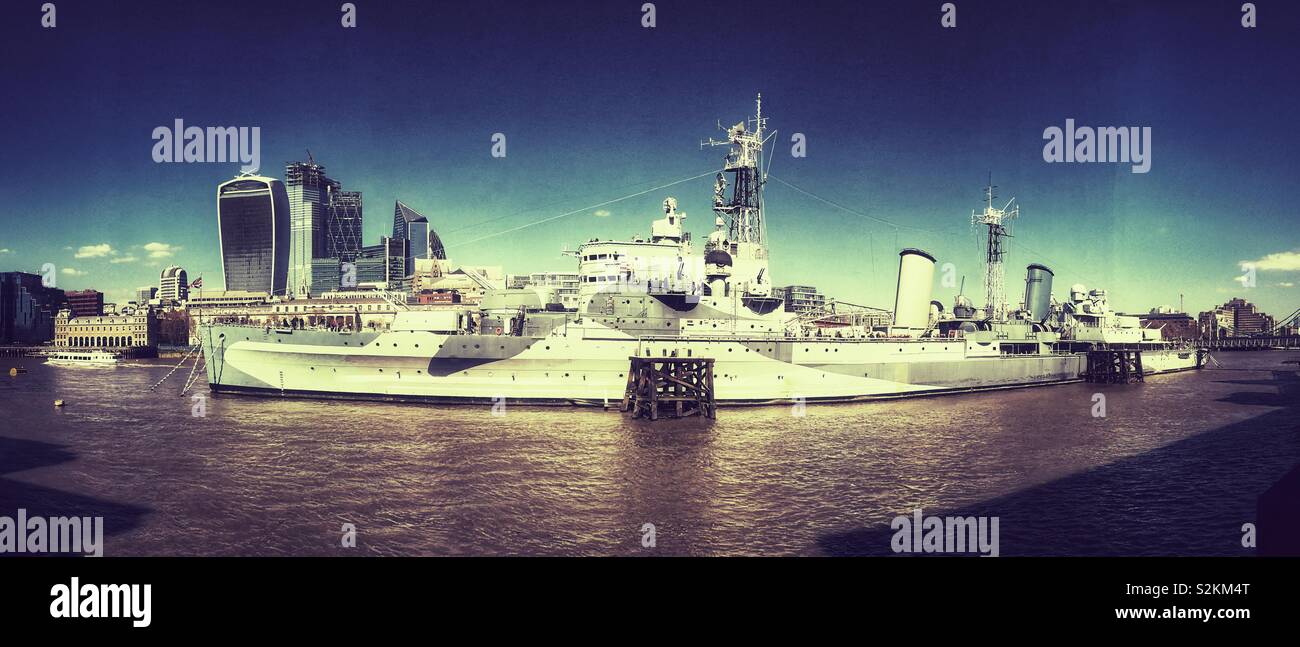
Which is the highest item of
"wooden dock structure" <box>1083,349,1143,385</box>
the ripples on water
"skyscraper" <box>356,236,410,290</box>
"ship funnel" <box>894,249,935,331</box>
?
"skyscraper" <box>356,236,410,290</box>

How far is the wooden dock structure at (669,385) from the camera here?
20.1m

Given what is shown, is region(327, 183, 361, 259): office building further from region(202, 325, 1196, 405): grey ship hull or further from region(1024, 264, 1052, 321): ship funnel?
region(1024, 264, 1052, 321): ship funnel

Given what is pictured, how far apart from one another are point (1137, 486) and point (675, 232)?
18.4 metres

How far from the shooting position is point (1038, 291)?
43.7m

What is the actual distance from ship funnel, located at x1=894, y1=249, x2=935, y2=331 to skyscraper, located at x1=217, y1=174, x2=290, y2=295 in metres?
72.7

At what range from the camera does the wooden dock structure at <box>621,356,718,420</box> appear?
792 inches

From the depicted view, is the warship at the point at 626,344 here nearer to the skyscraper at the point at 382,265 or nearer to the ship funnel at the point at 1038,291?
the ship funnel at the point at 1038,291

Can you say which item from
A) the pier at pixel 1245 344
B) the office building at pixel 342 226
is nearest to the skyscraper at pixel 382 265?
the office building at pixel 342 226

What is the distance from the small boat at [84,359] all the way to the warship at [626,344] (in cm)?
3825

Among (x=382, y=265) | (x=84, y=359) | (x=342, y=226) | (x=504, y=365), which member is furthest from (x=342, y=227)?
(x=504, y=365)

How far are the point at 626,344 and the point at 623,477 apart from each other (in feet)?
33.7

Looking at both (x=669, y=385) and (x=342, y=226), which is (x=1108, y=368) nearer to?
(x=669, y=385)

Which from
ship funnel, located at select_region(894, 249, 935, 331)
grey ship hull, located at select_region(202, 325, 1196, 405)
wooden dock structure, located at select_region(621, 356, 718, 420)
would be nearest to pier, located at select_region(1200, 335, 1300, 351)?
ship funnel, located at select_region(894, 249, 935, 331)

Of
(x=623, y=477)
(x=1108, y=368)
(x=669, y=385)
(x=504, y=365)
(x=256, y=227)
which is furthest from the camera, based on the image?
(x=256, y=227)
